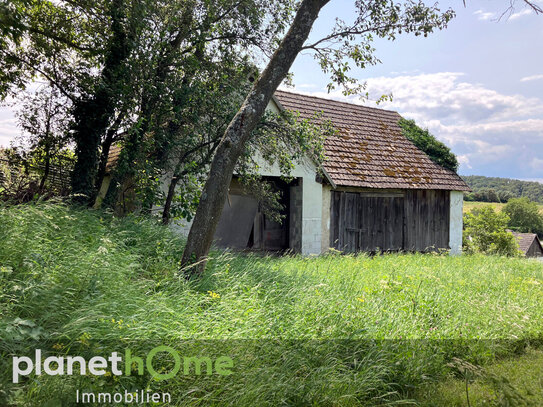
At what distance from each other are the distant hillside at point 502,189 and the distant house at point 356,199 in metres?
53.9

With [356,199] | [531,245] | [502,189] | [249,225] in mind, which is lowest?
[531,245]

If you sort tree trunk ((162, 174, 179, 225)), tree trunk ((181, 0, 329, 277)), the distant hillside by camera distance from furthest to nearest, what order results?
1. the distant hillside
2. tree trunk ((162, 174, 179, 225))
3. tree trunk ((181, 0, 329, 277))

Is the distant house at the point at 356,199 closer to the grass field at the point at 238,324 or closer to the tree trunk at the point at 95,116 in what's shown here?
the tree trunk at the point at 95,116

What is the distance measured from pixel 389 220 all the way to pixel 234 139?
1004 centimetres

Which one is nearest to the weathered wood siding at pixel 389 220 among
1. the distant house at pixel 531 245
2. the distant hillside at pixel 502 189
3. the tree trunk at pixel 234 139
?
the tree trunk at pixel 234 139

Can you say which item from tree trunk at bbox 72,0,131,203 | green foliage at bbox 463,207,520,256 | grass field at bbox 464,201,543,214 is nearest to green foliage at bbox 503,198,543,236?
grass field at bbox 464,201,543,214

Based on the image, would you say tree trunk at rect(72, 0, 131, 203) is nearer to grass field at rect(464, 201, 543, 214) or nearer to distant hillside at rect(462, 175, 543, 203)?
grass field at rect(464, 201, 543, 214)

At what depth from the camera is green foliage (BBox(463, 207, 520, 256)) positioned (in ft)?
61.8

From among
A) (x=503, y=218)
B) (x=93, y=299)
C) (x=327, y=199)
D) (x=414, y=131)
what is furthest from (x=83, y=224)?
(x=503, y=218)

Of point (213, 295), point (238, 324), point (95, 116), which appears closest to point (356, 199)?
point (95, 116)

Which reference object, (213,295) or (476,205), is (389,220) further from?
(476,205)

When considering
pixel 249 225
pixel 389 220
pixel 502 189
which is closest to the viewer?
pixel 249 225

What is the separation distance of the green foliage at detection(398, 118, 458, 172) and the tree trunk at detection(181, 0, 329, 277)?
482 inches

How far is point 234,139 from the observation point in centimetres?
604
